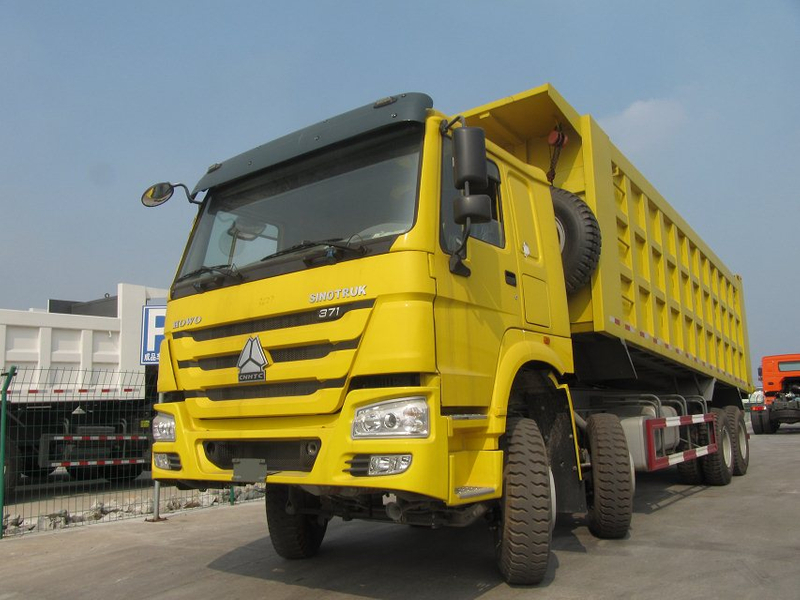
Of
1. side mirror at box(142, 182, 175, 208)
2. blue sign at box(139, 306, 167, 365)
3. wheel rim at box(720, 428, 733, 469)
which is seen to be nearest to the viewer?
side mirror at box(142, 182, 175, 208)

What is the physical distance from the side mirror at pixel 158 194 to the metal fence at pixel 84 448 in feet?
14.5

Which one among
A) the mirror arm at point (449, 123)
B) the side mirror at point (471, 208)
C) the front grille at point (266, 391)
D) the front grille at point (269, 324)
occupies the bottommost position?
the front grille at point (266, 391)

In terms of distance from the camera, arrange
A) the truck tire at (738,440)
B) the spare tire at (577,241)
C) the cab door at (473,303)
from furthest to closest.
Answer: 1. the truck tire at (738,440)
2. the spare tire at (577,241)
3. the cab door at (473,303)

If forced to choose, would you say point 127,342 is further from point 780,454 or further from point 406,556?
point 780,454

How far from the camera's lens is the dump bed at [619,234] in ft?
18.7

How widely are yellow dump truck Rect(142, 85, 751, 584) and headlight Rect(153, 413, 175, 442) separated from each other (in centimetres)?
1

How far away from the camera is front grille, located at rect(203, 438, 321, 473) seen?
144 inches

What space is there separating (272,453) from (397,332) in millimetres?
1116

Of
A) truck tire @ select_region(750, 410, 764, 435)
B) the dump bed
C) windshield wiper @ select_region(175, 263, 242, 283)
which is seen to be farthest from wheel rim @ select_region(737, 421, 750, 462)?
truck tire @ select_region(750, 410, 764, 435)

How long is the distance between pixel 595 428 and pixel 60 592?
4.23 m

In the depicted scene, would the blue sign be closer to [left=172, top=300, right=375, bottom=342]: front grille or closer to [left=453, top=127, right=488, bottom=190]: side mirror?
[left=172, top=300, right=375, bottom=342]: front grille

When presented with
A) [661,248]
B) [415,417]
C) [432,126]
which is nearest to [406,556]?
[415,417]

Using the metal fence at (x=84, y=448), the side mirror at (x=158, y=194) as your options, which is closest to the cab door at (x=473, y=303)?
the side mirror at (x=158, y=194)

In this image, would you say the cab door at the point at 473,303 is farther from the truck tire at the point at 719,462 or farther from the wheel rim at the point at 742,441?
the wheel rim at the point at 742,441
